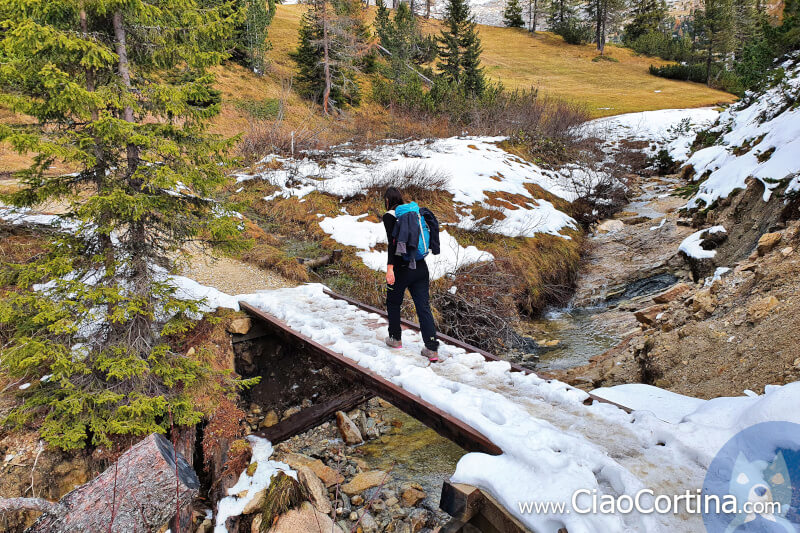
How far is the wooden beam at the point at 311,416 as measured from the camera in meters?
5.05

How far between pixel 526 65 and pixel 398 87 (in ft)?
98.5

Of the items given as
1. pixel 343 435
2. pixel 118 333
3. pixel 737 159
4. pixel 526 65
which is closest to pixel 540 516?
pixel 343 435

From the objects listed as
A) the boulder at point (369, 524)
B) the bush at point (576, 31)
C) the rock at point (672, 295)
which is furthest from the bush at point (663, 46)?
the boulder at point (369, 524)

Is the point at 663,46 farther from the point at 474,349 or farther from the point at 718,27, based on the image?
the point at 474,349

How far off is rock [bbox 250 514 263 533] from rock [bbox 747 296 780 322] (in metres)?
5.23

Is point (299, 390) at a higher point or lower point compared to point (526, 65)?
lower

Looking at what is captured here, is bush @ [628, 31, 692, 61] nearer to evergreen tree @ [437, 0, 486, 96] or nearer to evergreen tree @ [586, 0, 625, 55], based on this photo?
evergreen tree @ [586, 0, 625, 55]

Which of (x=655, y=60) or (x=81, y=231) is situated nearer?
(x=81, y=231)

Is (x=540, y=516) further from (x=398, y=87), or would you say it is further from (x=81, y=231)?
(x=398, y=87)

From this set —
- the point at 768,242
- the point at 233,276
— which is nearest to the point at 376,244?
the point at 233,276

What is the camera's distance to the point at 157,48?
3.99m

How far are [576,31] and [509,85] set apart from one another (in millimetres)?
28112

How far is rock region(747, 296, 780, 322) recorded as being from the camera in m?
4.11

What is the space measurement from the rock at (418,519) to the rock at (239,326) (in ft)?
11.1
